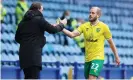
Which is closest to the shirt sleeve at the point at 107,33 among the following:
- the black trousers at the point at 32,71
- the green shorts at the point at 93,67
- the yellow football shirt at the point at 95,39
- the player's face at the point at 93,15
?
the yellow football shirt at the point at 95,39

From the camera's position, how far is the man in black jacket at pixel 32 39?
9.12 m

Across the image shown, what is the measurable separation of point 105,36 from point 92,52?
422 mm

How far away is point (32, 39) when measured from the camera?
9188 millimetres

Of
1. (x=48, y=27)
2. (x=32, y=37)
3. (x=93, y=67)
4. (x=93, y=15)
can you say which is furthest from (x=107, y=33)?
(x=32, y=37)

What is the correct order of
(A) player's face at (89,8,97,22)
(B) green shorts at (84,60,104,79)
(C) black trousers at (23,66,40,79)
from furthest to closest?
(A) player's face at (89,8,97,22) < (B) green shorts at (84,60,104,79) < (C) black trousers at (23,66,40,79)

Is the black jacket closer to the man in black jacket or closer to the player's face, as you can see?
the man in black jacket

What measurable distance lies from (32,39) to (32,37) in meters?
0.04

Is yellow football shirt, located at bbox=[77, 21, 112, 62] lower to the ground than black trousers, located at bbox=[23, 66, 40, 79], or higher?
higher

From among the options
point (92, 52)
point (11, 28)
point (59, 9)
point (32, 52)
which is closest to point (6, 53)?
point (11, 28)

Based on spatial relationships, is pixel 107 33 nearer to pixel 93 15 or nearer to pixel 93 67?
pixel 93 15

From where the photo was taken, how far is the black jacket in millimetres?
9125

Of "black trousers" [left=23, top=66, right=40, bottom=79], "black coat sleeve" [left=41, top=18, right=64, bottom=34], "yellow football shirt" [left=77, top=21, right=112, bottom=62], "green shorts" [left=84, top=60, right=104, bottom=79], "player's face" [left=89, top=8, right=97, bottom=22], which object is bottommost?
"green shorts" [left=84, top=60, right=104, bottom=79]

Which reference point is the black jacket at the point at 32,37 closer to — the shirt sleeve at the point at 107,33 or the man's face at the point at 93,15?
the man's face at the point at 93,15

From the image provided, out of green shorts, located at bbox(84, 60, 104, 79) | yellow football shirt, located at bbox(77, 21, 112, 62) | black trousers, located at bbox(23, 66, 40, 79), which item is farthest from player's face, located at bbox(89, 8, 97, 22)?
black trousers, located at bbox(23, 66, 40, 79)
